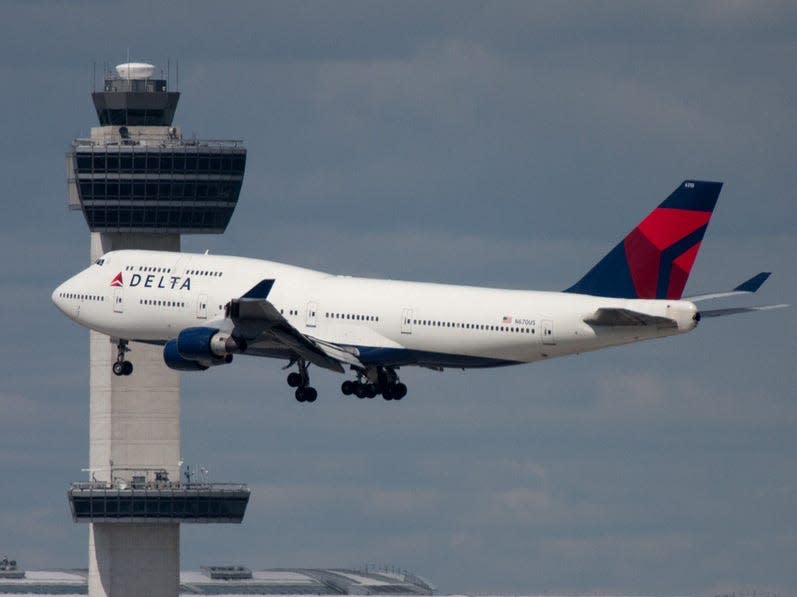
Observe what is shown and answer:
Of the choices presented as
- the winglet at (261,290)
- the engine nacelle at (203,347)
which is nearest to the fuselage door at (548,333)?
the winglet at (261,290)

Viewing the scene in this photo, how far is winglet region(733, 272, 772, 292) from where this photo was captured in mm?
138000

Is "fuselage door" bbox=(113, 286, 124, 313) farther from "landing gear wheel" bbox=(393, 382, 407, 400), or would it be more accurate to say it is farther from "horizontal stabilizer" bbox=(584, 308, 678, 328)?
"horizontal stabilizer" bbox=(584, 308, 678, 328)

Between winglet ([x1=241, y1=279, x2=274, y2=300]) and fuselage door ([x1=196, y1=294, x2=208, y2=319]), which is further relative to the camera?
fuselage door ([x1=196, y1=294, x2=208, y2=319])

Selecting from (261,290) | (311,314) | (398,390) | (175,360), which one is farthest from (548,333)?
(175,360)

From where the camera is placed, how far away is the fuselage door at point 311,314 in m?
151

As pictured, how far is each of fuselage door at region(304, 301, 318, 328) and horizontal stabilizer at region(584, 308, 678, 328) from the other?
58.8ft

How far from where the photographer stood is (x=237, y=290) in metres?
154

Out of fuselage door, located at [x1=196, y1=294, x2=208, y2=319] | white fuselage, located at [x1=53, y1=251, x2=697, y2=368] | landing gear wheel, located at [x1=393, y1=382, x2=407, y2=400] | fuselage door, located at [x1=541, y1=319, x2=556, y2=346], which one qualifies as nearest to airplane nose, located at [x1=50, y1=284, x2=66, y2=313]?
white fuselage, located at [x1=53, y1=251, x2=697, y2=368]

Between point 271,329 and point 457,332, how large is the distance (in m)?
10.5

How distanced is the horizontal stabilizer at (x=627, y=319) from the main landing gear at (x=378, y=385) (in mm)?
16897

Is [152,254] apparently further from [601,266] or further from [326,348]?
[601,266]

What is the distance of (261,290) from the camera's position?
147m

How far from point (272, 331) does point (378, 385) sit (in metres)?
7.57

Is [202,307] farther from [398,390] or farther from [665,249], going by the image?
[665,249]
